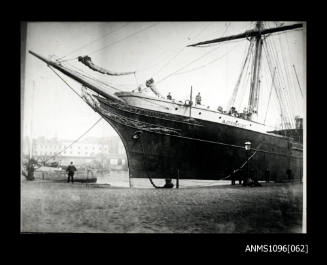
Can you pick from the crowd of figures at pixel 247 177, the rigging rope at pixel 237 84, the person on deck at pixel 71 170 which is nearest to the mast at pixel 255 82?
the rigging rope at pixel 237 84

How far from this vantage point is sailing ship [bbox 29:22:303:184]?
8.92 m

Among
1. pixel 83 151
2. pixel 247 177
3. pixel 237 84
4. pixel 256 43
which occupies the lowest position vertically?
pixel 247 177

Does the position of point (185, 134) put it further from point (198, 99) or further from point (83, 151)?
point (83, 151)

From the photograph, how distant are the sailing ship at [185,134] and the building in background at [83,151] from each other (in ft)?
1.21

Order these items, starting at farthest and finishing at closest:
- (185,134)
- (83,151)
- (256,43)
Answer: (185,134)
(256,43)
(83,151)

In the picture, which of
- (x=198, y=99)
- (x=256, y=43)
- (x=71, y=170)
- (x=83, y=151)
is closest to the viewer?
(x=83, y=151)

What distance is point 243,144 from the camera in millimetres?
9570

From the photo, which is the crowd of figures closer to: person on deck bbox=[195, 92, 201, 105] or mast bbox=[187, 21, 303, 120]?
mast bbox=[187, 21, 303, 120]

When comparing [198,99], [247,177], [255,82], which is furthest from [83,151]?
[255,82]

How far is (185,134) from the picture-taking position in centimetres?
927

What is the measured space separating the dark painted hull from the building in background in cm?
37

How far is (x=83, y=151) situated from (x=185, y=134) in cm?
295
